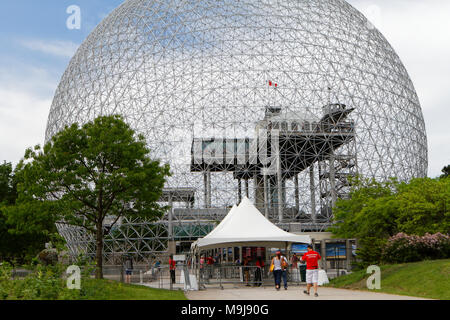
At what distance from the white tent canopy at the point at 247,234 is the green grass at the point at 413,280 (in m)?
2.76

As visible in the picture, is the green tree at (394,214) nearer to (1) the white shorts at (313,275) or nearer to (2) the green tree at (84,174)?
(1) the white shorts at (313,275)

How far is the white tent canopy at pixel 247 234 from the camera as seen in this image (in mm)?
18625

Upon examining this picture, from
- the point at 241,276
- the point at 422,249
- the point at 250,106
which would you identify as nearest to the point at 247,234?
the point at 241,276

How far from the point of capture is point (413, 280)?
14.1m

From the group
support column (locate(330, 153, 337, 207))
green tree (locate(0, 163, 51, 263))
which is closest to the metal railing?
support column (locate(330, 153, 337, 207))

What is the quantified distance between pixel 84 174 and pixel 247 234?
808 centimetres

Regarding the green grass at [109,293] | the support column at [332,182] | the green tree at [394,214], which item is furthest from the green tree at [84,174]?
the support column at [332,182]

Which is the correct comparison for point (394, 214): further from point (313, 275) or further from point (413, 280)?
point (313, 275)

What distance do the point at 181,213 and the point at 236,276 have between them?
16.5 meters

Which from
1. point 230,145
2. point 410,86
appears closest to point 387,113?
point 410,86

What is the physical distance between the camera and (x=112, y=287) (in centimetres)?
1405

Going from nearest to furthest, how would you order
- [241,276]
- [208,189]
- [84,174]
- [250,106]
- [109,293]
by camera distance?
[109,293] → [241,276] → [84,174] → [208,189] → [250,106]

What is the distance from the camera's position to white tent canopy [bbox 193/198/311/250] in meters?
18.6

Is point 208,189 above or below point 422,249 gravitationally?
above
